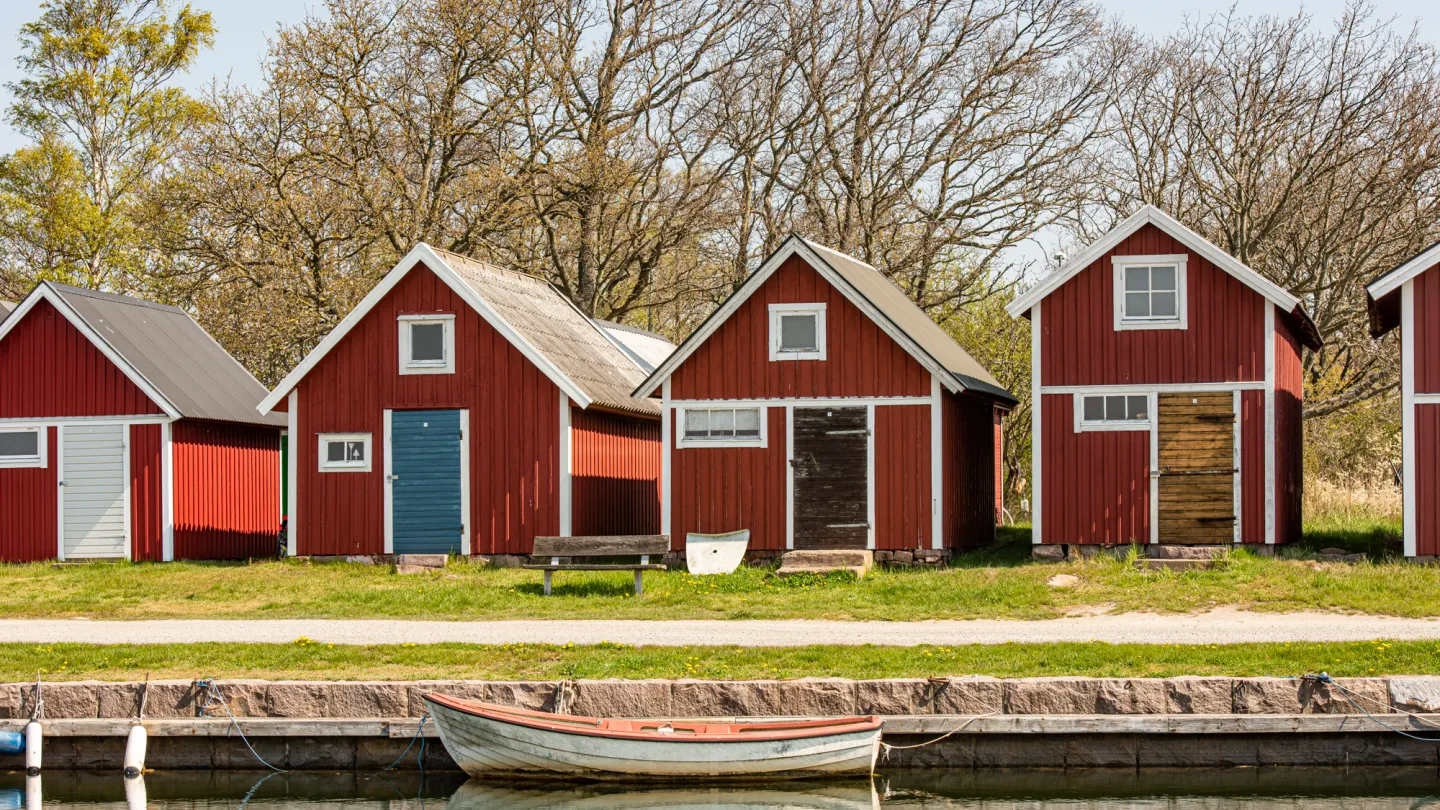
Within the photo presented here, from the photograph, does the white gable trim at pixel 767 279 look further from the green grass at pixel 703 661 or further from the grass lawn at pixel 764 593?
the green grass at pixel 703 661

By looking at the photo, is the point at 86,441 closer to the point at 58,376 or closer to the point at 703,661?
the point at 58,376

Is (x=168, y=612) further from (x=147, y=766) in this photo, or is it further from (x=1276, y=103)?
(x=1276, y=103)

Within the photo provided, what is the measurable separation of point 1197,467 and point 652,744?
46.2 ft

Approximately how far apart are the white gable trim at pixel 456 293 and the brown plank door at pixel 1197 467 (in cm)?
955

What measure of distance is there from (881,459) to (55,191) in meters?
28.9

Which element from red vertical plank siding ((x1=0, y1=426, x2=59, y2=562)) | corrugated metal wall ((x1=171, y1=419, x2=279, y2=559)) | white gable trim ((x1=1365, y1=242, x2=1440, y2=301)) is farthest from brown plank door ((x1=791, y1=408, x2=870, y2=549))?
red vertical plank siding ((x1=0, y1=426, x2=59, y2=562))

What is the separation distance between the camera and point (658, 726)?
1534 centimetres

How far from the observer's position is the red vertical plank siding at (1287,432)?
26.2m

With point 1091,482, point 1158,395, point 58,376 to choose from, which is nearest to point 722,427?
point 1091,482

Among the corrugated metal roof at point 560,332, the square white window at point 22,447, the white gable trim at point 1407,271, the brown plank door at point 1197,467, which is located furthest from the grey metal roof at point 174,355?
the white gable trim at point 1407,271

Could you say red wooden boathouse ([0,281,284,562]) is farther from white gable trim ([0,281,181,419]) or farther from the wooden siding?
the wooden siding

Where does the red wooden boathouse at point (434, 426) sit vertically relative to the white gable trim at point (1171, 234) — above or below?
below

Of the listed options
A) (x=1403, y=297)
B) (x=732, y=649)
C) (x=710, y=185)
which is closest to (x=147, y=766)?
(x=732, y=649)

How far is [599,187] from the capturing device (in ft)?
129
